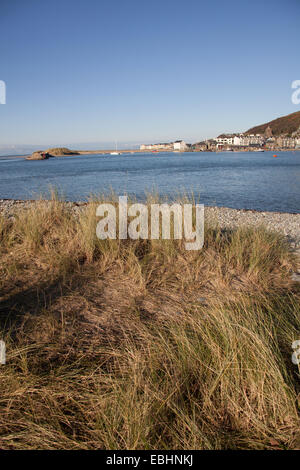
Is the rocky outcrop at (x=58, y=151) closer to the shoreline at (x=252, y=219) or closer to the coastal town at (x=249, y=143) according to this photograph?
the coastal town at (x=249, y=143)

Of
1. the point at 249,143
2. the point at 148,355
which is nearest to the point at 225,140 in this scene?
the point at 249,143

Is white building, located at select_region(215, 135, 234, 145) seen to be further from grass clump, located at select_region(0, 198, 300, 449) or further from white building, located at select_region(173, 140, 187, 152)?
grass clump, located at select_region(0, 198, 300, 449)

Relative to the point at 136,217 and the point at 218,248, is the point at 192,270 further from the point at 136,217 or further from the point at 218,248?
the point at 136,217

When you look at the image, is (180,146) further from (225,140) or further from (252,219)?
(252,219)

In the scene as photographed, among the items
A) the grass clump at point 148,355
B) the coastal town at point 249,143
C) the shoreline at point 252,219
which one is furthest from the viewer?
the coastal town at point 249,143

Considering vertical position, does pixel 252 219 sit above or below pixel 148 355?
above

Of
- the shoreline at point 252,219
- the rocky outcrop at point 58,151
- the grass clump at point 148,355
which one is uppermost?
the rocky outcrop at point 58,151

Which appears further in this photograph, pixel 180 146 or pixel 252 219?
pixel 180 146

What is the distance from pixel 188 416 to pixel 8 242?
4.19 meters

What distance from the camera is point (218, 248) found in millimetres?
4379

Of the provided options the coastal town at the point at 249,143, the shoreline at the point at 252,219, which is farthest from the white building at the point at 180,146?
the shoreline at the point at 252,219

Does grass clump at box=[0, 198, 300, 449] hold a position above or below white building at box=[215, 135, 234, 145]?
below

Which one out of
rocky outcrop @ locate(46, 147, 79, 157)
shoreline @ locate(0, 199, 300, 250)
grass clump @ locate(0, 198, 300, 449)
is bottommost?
grass clump @ locate(0, 198, 300, 449)

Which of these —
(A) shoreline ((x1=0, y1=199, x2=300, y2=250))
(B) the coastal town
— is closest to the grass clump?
(A) shoreline ((x1=0, y1=199, x2=300, y2=250))
